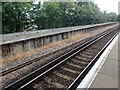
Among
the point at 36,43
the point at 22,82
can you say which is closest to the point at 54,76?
the point at 22,82

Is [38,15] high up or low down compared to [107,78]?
up

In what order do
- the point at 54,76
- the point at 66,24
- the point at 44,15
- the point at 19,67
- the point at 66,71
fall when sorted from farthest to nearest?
the point at 66,24 → the point at 44,15 → the point at 19,67 → the point at 66,71 → the point at 54,76

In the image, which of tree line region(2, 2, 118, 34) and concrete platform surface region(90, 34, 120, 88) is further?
tree line region(2, 2, 118, 34)

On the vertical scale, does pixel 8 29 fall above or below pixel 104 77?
above

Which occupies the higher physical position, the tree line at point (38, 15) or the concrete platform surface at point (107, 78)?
the tree line at point (38, 15)

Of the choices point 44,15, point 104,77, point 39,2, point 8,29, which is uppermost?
point 39,2

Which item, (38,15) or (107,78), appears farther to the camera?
(38,15)

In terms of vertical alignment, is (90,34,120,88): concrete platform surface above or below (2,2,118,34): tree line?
below

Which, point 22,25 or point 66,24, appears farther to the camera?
point 66,24

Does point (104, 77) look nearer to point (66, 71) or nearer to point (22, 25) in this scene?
point (66, 71)

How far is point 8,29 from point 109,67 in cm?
2337

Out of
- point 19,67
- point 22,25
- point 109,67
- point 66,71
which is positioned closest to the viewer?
point 109,67

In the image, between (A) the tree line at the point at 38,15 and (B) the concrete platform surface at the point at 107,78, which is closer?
(B) the concrete platform surface at the point at 107,78

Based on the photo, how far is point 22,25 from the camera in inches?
1054
